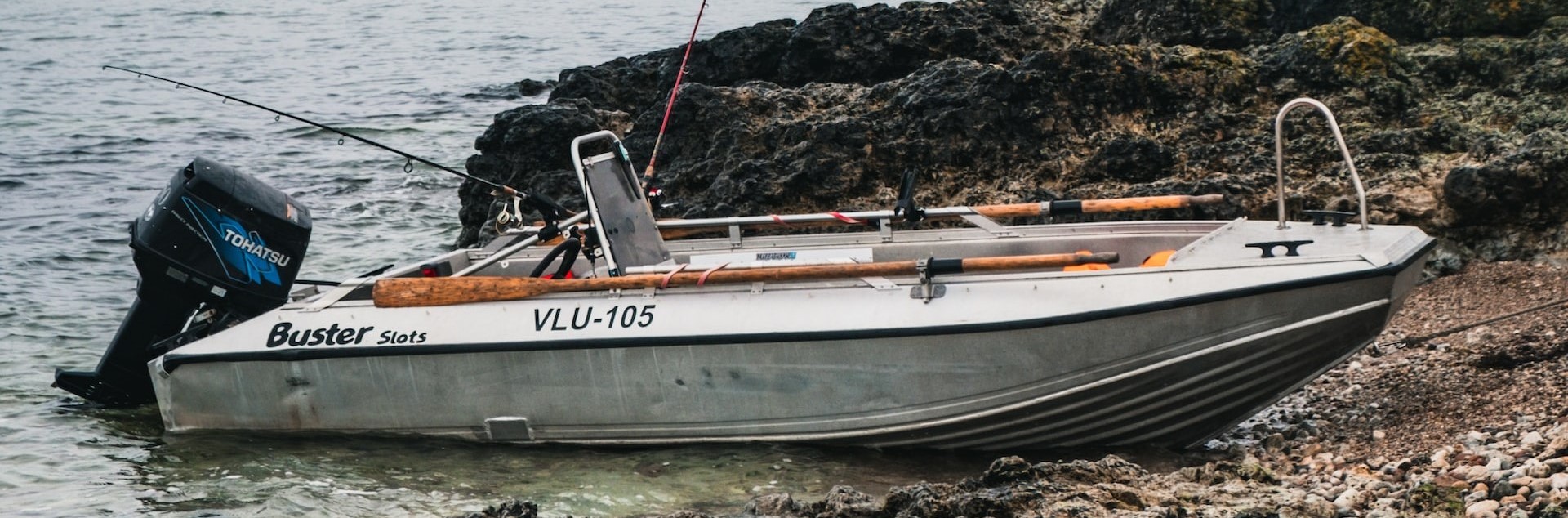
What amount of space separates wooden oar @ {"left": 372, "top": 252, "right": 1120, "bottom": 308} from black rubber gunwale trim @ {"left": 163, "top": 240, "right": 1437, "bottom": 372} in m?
0.28

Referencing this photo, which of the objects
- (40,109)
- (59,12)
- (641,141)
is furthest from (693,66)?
(59,12)

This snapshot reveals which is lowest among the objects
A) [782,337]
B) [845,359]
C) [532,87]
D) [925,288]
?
[845,359]

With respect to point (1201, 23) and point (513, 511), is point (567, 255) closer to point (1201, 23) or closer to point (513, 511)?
point (513, 511)

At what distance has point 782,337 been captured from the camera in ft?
23.1

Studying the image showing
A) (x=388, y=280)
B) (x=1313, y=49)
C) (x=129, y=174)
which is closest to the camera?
(x=388, y=280)

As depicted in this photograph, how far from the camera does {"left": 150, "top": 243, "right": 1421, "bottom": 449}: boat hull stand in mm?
6613

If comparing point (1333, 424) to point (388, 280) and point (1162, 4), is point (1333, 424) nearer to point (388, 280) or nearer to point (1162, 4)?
point (388, 280)

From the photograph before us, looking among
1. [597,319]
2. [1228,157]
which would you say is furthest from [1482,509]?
[1228,157]

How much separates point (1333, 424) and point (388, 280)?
5029mm

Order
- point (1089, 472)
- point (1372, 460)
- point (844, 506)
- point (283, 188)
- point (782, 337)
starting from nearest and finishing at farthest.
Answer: point (844, 506), point (1089, 472), point (1372, 460), point (782, 337), point (283, 188)

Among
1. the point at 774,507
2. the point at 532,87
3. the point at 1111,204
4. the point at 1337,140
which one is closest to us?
the point at 774,507

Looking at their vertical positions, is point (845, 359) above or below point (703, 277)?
below

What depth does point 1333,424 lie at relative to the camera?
23.4 feet

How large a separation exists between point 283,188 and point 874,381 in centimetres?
1290
